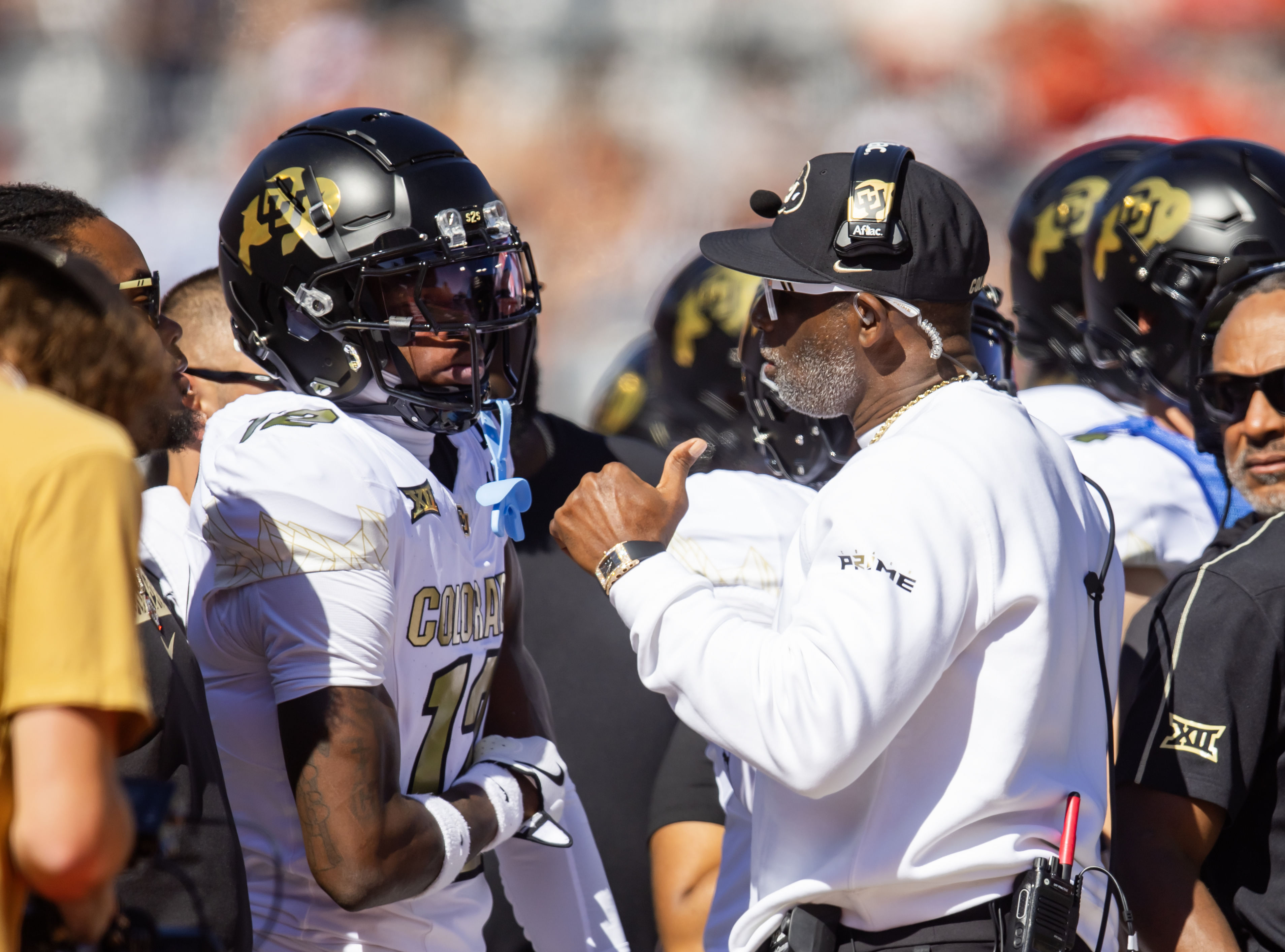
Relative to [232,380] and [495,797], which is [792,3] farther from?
[495,797]

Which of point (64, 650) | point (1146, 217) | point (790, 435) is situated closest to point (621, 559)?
point (64, 650)

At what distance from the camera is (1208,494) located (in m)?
3.65

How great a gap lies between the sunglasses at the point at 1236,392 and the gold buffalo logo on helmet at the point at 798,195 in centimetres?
110

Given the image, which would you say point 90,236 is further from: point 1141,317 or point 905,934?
point 1141,317

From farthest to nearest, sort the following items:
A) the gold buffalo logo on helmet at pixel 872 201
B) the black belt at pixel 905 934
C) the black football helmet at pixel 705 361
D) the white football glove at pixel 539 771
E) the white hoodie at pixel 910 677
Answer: the black football helmet at pixel 705 361, the white football glove at pixel 539 771, the gold buffalo logo on helmet at pixel 872 201, the black belt at pixel 905 934, the white hoodie at pixel 910 677

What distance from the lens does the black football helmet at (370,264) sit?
254 centimetres

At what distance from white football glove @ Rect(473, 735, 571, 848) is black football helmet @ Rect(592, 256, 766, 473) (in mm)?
2207

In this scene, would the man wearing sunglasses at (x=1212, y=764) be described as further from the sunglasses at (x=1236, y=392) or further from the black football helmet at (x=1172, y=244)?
the black football helmet at (x=1172, y=244)

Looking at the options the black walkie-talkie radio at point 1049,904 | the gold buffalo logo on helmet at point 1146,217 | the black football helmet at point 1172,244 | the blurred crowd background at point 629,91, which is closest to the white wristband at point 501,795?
the black walkie-talkie radio at point 1049,904

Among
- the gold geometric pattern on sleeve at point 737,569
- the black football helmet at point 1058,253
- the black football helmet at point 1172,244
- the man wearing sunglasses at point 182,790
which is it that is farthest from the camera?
the black football helmet at point 1058,253

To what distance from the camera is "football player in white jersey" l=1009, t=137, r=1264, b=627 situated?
3.52 meters

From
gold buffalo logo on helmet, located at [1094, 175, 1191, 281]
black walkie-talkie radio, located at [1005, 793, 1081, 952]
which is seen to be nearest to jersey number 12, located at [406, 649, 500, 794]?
black walkie-talkie radio, located at [1005, 793, 1081, 952]

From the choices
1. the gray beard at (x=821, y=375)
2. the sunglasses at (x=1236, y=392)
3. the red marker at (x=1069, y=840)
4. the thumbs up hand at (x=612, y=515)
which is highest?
the gray beard at (x=821, y=375)

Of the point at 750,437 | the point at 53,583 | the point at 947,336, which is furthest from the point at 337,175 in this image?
the point at 750,437
